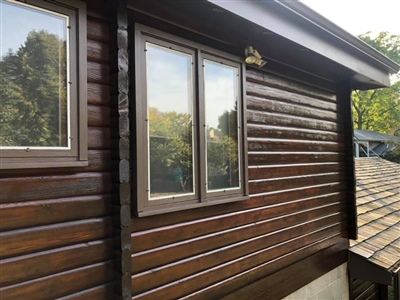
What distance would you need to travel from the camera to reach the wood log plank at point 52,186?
1596mm

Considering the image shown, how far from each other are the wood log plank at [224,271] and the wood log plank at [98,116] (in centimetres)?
105

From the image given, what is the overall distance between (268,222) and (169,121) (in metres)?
1.58

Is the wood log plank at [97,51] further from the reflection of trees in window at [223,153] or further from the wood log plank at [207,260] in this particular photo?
the wood log plank at [207,260]

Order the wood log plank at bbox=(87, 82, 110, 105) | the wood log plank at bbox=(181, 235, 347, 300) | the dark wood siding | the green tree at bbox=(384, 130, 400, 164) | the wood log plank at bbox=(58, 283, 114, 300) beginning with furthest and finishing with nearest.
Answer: the green tree at bbox=(384, 130, 400, 164) → the dark wood siding → the wood log plank at bbox=(181, 235, 347, 300) → the wood log plank at bbox=(87, 82, 110, 105) → the wood log plank at bbox=(58, 283, 114, 300)

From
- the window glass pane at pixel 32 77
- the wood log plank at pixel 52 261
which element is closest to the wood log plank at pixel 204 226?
the wood log plank at pixel 52 261

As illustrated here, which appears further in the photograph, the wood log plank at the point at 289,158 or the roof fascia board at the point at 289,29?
the wood log plank at the point at 289,158

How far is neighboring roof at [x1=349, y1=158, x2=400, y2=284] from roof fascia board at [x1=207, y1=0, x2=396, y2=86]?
243cm

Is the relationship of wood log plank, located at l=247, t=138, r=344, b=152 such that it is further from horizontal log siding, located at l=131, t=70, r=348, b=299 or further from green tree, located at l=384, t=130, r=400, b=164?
green tree, located at l=384, t=130, r=400, b=164

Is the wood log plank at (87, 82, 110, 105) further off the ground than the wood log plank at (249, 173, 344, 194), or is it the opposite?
the wood log plank at (87, 82, 110, 105)

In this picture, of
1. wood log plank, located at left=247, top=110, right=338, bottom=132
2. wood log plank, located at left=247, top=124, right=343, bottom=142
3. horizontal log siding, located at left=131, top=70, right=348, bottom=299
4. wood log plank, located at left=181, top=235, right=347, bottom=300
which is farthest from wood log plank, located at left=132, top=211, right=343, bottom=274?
wood log plank, located at left=247, top=110, right=338, bottom=132

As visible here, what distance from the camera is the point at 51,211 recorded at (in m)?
1.73

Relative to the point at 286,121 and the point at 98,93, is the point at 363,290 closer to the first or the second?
the point at 286,121

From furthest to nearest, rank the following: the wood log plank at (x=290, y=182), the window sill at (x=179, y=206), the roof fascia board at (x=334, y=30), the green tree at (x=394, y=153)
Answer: the green tree at (x=394, y=153)
the wood log plank at (x=290, y=182)
the roof fascia board at (x=334, y=30)
the window sill at (x=179, y=206)

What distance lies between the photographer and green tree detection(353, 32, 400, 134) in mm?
23719
